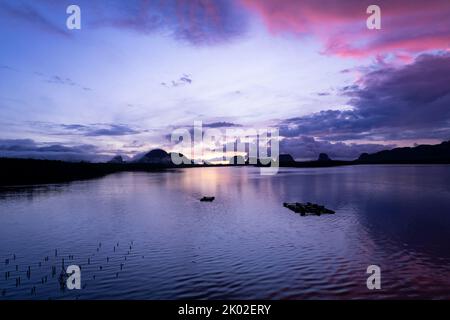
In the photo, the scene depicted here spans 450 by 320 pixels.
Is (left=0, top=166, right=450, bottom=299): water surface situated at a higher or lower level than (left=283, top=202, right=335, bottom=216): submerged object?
lower

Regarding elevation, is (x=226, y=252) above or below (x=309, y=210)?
below

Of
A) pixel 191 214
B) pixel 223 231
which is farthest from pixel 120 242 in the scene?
pixel 191 214

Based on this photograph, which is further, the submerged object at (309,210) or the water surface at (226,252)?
the submerged object at (309,210)

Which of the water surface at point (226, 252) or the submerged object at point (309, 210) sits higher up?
the submerged object at point (309, 210)

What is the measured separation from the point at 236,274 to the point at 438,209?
69315mm

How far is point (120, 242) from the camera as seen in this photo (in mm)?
53844

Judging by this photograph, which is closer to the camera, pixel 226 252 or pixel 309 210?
pixel 226 252

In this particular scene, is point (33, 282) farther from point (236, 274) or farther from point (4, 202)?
point (4, 202)

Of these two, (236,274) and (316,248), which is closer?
(236,274)

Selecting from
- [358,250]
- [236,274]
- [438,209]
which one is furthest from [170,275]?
[438,209]

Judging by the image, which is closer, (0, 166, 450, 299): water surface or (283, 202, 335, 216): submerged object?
(0, 166, 450, 299): water surface
